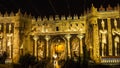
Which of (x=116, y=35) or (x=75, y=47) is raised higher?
(x=116, y=35)

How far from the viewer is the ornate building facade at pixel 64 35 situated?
103 feet

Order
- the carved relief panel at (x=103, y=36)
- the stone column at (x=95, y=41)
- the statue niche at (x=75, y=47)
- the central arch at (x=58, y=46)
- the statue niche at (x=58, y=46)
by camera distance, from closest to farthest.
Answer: the stone column at (x=95, y=41)
the carved relief panel at (x=103, y=36)
the statue niche at (x=75, y=47)
the central arch at (x=58, y=46)
the statue niche at (x=58, y=46)

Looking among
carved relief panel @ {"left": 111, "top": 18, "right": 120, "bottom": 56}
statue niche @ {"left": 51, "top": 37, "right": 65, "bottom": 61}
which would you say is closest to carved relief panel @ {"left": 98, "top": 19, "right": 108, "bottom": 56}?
carved relief panel @ {"left": 111, "top": 18, "right": 120, "bottom": 56}

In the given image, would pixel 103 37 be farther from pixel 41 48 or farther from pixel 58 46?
pixel 41 48

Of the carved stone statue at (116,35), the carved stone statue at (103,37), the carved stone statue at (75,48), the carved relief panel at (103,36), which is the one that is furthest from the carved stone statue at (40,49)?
the carved stone statue at (116,35)

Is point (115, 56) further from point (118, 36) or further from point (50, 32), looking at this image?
point (50, 32)

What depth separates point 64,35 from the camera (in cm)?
3444

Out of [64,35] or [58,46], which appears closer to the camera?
[64,35]

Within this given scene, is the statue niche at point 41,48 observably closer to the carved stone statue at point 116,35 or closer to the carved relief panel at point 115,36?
the carved relief panel at point 115,36

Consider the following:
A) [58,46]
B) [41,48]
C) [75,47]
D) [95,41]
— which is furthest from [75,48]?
[41,48]

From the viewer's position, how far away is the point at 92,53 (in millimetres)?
31688

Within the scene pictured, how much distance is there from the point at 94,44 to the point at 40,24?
27.5 feet

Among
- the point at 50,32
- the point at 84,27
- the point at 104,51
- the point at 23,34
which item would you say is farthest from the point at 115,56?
the point at 23,34

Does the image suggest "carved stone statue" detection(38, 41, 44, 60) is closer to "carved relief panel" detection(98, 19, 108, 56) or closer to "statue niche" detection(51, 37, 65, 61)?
"statue niche" detection(51, 37, 65, 61)
